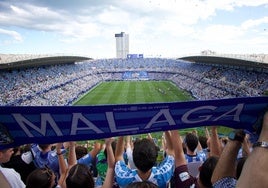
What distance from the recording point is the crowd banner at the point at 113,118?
324 cm

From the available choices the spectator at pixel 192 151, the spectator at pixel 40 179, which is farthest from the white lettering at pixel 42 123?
the spectator at pixel 192 151

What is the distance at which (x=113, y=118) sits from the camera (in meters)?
3.40

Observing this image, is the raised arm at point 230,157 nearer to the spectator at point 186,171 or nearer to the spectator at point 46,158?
the spectator at point 186,171

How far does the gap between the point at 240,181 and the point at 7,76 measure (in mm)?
51994

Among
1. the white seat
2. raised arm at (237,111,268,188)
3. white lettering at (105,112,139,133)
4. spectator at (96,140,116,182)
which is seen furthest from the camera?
the white seat

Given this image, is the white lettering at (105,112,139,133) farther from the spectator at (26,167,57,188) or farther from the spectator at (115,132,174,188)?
the spectator at (26,167,57,188)

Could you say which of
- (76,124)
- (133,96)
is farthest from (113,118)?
(133,96)

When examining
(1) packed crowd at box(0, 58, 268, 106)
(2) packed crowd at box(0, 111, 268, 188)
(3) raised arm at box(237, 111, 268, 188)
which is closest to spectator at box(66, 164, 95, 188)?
(2) packed crowd at box(0, 111, 268, 188)

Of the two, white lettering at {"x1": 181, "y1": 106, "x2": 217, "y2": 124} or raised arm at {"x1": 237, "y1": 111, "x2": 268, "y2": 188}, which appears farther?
white lettering at {"x1": 181, "y1": 106, "x2": 217, "y2": 124}

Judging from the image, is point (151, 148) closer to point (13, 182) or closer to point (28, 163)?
point (13, 182)

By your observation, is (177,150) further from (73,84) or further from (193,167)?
(73,84)

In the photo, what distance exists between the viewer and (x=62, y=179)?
4465 mm

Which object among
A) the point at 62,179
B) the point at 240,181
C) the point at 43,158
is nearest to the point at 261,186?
the point at 240,181

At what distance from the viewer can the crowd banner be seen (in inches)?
128
